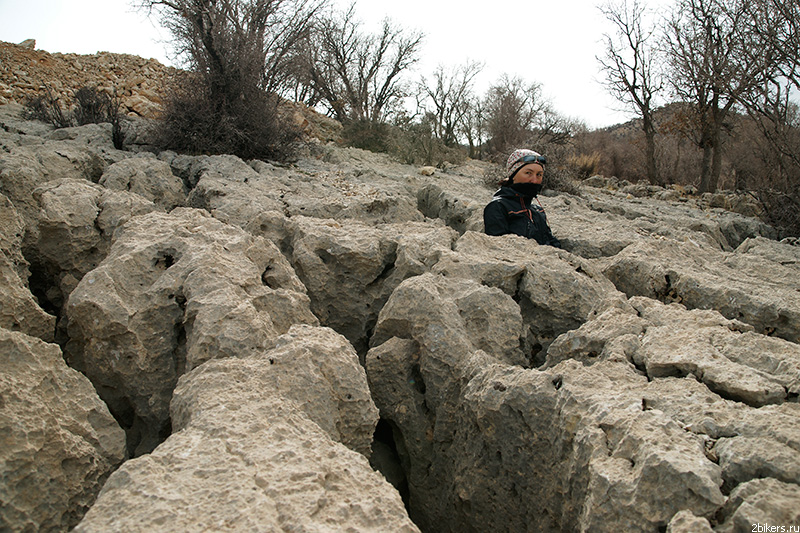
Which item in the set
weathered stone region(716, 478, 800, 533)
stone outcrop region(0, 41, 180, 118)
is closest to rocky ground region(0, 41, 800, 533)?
weathered stone region(716, 478, 800, 533)

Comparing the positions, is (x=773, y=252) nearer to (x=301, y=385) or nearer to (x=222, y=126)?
(x=301, y=385)

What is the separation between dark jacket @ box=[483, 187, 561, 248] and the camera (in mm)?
4484

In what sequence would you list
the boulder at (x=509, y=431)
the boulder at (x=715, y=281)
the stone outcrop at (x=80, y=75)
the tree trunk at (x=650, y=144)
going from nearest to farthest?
the boulder at (x=509, y=431) < the boulder at (x=715, y=281) < the stone outcrop at (x=80, y=75) < the tree trunk at (x=650, y=144)

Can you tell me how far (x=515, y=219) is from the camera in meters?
4.66

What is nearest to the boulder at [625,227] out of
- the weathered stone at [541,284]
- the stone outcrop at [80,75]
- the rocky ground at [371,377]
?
the rocky ground at [371,377]

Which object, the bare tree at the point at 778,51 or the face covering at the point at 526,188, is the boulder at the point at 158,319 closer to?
the face covering at the point at 526,188

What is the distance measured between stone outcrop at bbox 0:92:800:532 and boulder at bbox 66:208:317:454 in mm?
11

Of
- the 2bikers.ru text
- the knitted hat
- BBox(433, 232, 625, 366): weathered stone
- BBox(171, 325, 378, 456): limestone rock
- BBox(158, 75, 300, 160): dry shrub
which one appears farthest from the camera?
BBox(158, 75, 300, 160): dry shrub

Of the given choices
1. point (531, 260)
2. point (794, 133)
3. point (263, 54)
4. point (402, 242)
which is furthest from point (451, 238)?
point (794, 133)

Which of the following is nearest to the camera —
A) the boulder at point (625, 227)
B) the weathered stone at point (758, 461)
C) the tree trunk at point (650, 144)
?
the weathered stone at point (758, 461)

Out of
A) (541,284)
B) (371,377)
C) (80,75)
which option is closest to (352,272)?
(371,377)

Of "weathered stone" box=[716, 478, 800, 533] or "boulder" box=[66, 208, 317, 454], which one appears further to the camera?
"boulder" box=[66, 208, 317, 454]

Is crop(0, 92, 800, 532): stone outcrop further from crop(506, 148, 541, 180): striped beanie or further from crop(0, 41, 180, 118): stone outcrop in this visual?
crop(0, 41, 180, 118): stone outcrop

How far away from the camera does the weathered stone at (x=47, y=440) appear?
1.48 m
